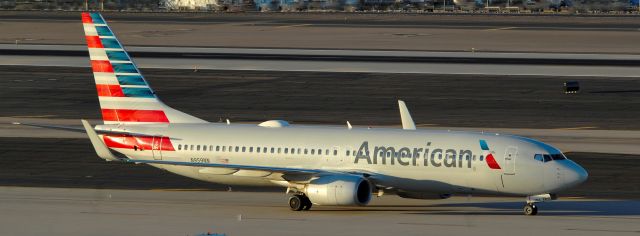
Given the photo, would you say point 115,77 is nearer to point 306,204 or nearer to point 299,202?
point 299,202

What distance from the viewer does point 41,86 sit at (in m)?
92.3

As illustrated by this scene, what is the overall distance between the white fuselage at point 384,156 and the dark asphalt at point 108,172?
4761mm

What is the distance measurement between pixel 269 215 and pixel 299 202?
4.27 feet

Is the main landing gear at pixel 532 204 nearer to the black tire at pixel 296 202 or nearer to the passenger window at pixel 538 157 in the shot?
the passenger window at pixel 538 157

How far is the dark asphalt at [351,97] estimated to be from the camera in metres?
76.6

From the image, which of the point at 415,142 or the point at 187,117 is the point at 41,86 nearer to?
the point at 187,117

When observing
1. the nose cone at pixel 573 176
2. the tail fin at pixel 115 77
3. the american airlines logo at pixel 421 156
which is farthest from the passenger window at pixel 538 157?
the tail fin at pixel 115 77

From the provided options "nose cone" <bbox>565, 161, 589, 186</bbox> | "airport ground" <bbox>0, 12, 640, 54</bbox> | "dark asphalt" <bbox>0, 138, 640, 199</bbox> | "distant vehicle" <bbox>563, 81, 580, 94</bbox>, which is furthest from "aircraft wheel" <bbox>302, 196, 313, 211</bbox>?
"airport ground" <bbox>0, 12, 640, 54</bbox>

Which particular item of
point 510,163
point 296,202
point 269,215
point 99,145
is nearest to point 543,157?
point 510,163

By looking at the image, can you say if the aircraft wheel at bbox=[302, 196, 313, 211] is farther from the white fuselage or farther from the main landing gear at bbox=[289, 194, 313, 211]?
the white fuselage

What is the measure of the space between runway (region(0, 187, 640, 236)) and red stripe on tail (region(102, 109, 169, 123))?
302cm

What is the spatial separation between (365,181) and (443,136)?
11.0 ft

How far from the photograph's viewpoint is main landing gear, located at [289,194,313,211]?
155 ft

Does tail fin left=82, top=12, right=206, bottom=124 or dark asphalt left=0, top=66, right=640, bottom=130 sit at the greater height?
tail fin left=82, top=12, right=206, bottom=124
